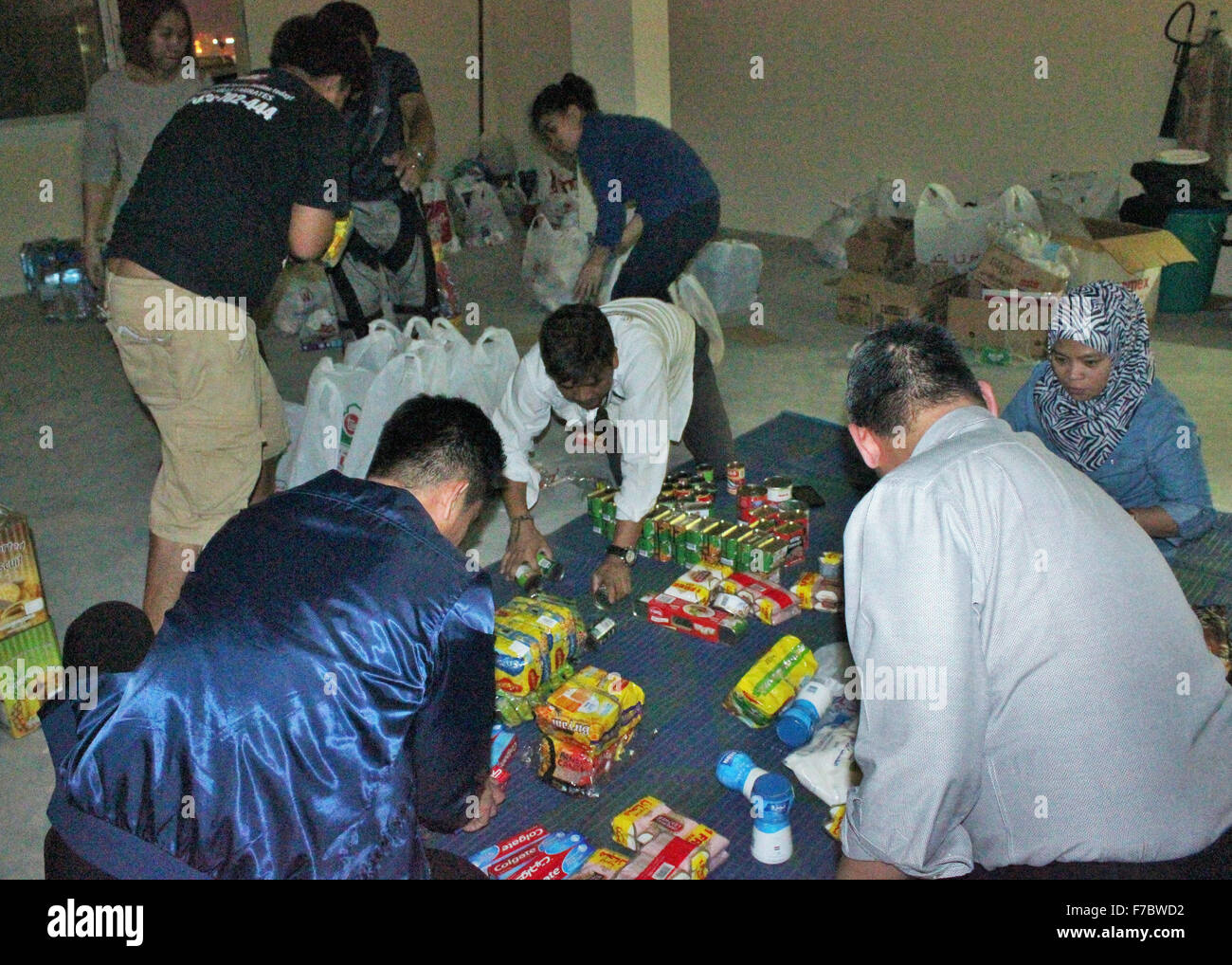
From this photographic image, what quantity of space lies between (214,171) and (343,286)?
8.32 feet

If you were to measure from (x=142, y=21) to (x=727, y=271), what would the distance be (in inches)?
120

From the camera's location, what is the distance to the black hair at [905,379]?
1.76 meters

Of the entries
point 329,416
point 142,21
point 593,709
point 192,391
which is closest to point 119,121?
point 142,21

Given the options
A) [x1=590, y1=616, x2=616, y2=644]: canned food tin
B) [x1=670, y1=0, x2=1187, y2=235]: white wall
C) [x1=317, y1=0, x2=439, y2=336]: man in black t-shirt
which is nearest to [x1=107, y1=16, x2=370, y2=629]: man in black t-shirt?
[x1=590, y1=616, x2=616, y2=644]: canned food tin

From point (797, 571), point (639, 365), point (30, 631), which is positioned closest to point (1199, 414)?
point (797, 571)

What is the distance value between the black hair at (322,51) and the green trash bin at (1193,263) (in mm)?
4295

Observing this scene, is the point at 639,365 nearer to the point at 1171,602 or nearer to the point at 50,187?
the point at 1171,602

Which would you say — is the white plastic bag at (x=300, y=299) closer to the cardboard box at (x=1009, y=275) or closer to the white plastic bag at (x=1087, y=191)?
the cardboard box at (x=1009, y=275)

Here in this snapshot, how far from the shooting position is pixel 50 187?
6.81 metres

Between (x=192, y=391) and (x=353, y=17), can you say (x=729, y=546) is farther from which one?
(x=353, y=17)

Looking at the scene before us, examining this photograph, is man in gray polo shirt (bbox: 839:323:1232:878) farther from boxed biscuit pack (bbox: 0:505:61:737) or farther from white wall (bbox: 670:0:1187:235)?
white wall (bbox: 670:0:1187:235)

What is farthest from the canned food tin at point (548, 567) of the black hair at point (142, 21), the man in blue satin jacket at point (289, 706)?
the black hair at point (142, 21)

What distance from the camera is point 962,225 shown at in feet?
18.3

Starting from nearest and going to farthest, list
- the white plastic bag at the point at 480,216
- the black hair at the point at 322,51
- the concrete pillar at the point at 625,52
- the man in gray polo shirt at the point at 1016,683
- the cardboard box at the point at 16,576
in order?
the man in gray polo shirt at the point at 1016,683
the cardboard box at the point at 16,576
the black hair at the point at 322,51
the concrete pillar at the point at 625,52
the white plastic bag at the point at 480,216
